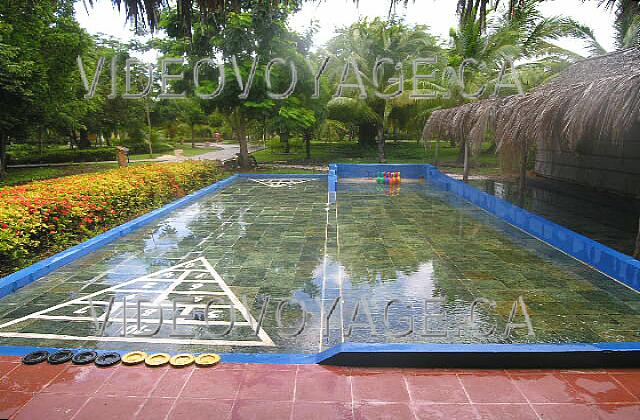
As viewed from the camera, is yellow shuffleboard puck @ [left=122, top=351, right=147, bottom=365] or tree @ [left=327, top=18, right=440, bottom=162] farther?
tree @ [left=327, top=18, right=440, bottom=162]

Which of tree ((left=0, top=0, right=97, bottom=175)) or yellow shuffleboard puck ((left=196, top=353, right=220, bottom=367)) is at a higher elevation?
tree ((left=0, top=0, right=97, bottom=175))

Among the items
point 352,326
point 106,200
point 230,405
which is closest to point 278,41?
point 106,200

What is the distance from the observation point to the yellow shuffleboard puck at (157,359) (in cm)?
392

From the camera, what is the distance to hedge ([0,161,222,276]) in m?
6.44

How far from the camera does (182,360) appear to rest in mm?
3975

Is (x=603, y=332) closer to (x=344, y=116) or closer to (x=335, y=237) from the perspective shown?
(x=335, y=237)

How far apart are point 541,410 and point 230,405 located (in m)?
2.31

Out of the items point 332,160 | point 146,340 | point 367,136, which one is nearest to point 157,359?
point 146,340

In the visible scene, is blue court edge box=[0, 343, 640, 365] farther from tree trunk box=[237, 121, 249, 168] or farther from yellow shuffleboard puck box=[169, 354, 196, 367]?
tree trunk box=[237, 121, 249, 168]

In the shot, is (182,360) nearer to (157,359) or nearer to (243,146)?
(157,359)

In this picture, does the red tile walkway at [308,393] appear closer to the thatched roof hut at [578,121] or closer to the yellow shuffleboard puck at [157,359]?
the yellow shuffleboard puck at [157,359]

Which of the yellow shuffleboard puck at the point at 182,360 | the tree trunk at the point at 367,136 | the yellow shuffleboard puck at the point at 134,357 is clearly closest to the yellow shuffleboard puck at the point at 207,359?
the yellow shuffleboard puck at the point at 182,360

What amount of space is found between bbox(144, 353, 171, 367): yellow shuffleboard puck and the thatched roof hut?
6.95m

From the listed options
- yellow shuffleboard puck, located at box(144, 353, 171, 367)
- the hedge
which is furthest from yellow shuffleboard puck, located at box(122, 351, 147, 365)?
the hedge
